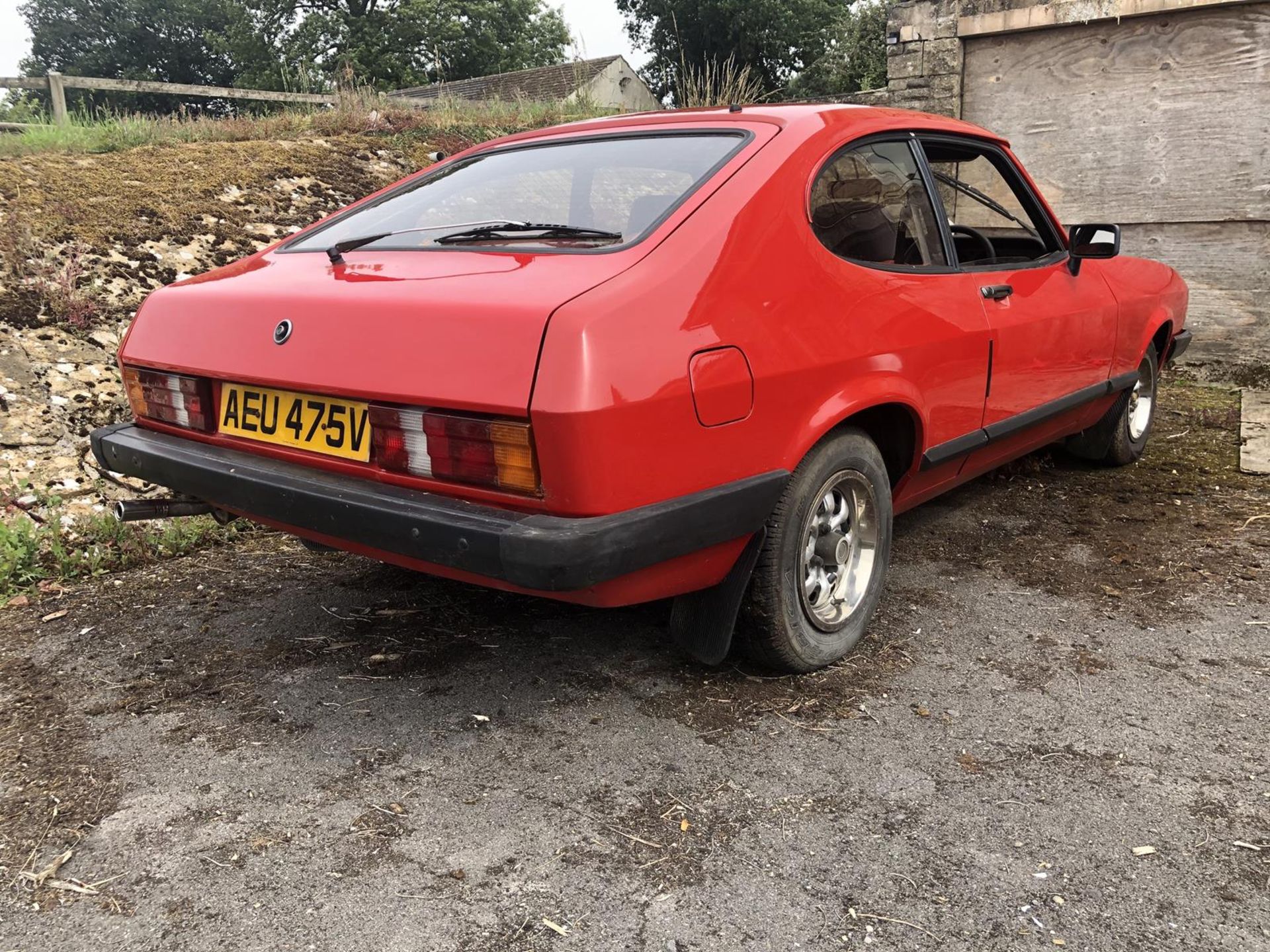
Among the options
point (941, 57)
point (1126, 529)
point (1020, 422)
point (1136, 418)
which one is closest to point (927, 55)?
point (941, 57)

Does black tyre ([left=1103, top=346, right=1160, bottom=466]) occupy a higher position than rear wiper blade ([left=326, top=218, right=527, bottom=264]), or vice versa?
rear wiper blade ([left=326, top=218, right=527, bottom=264])

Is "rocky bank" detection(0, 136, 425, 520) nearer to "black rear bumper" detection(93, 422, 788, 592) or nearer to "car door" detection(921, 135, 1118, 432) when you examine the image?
"black rear bumper" detection(93, 422, 788, 592)

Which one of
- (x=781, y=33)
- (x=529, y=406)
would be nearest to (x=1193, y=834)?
(x=529, y=406)

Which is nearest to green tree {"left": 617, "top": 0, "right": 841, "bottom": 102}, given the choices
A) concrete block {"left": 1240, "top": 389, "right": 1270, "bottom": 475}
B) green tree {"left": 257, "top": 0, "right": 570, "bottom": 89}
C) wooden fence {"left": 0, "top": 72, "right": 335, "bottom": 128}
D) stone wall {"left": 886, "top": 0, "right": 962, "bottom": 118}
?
green tree {"left": 257, "top": 0, "right": 570, "bottom": 89}

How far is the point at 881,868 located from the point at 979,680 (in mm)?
975

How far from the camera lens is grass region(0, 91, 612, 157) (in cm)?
817

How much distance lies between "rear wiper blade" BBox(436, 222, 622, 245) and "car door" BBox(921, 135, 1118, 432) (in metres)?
1.38

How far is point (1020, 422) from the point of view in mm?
3514

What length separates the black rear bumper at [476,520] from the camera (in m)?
1.97

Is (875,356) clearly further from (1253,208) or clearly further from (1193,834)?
(1253,208)

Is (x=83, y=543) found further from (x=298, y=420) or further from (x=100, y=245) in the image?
(x=100, y=245)

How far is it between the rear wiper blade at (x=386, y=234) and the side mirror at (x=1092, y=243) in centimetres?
235

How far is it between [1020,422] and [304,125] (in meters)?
8.17

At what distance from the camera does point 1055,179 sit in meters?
7.59
